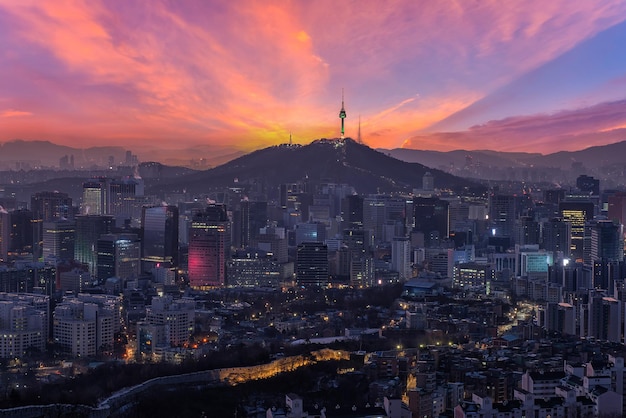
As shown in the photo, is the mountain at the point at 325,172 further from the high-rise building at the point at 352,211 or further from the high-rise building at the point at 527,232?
the high-rise building at the point at 527,232

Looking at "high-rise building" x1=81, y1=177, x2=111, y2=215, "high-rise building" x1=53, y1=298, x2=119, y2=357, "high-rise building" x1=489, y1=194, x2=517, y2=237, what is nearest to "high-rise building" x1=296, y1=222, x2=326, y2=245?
"high-rise building" x1=489, y1=194, x2=517, y2=237

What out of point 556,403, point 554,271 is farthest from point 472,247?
point 556,403

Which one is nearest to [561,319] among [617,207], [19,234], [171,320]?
[171,320]

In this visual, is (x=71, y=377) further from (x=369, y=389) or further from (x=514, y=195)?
(x=514, y=195)

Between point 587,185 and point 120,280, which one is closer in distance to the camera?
point 120,280

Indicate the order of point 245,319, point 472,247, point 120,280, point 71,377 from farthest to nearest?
point 472,247, point 120,280, point 245,319, point 71,377

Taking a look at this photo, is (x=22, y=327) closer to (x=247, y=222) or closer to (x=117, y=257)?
(x=117, y=257)
